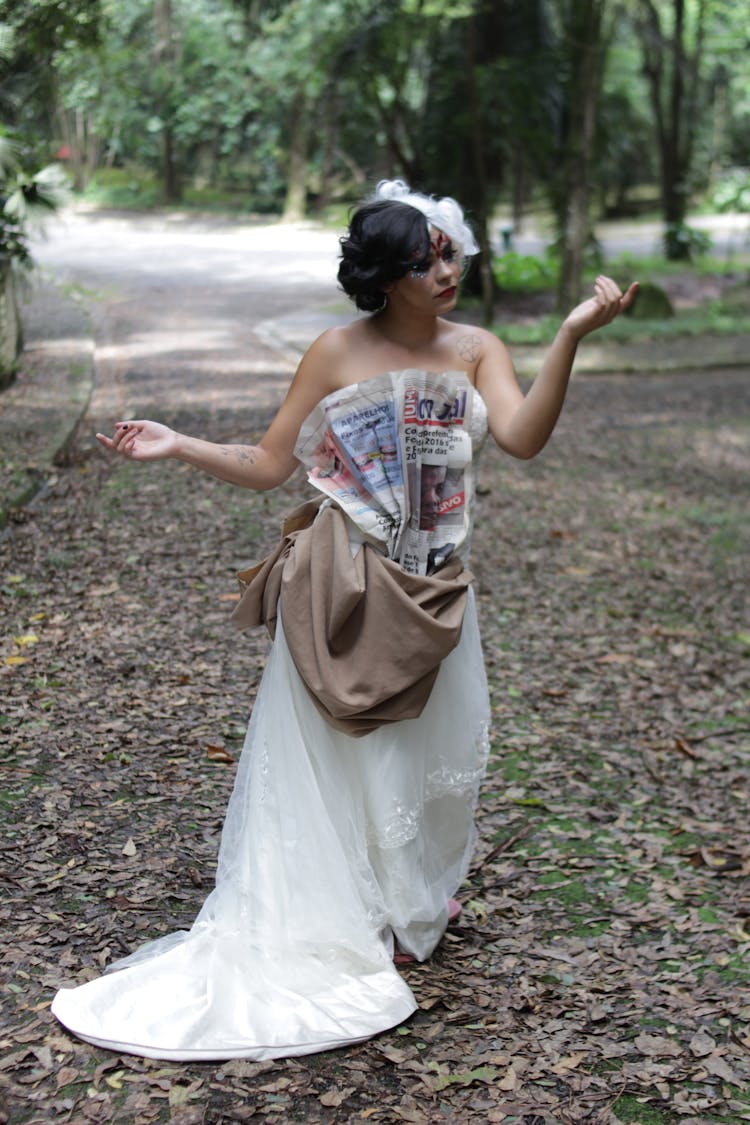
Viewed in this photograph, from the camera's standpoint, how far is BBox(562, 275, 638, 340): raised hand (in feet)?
8.76

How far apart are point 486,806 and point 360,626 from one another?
1.86 m

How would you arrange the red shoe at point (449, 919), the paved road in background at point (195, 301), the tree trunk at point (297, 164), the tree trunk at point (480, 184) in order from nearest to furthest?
the red shoe at point (449, 919)
the paved road in background at point (195, 301)
the tree trunk at point (480, 184)
the tree trunk at point (297, 164)

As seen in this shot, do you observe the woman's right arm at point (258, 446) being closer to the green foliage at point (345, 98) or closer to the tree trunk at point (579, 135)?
the green foliage at point (345, 98)

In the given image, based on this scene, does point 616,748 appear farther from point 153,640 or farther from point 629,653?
point 153,640

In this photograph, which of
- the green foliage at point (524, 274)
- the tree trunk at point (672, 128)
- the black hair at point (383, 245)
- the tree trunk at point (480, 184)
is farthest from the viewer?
the tree trunk at point (672, 128)

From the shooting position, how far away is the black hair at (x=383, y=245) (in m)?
2.78

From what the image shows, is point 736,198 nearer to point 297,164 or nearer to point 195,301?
point 195,301

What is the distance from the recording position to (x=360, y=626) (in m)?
2.81

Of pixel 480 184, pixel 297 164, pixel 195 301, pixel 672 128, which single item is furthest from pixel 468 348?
pixel 297 164

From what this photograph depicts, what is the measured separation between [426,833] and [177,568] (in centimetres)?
339

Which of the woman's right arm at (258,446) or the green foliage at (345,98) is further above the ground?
the green foliage at (345,98)

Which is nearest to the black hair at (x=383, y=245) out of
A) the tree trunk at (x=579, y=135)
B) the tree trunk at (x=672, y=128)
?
the tree trunk at (x=579, y=135)

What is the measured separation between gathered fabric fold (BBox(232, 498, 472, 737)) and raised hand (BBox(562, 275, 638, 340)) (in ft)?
2.12

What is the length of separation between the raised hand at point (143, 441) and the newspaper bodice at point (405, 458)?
345 mm
